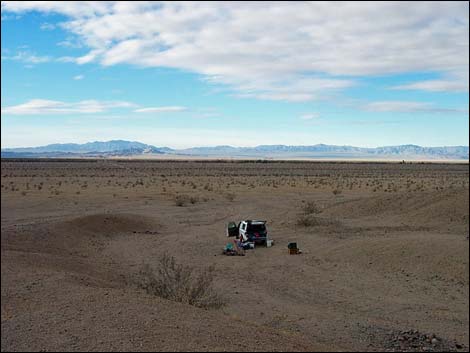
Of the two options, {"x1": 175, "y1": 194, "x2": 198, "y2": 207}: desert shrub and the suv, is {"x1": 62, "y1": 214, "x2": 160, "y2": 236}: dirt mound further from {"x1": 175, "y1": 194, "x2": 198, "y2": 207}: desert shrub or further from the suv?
{"x1": 175, "y1": 194, "x2": 198, "y2": 207}: desert shrub

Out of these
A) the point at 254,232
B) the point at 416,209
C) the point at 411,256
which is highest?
the point at 416,209

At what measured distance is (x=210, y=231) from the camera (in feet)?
90.5

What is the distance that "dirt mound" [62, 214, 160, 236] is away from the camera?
2430 cm

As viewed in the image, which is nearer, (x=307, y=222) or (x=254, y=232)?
(x=254, y=232)

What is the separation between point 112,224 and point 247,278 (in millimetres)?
10963

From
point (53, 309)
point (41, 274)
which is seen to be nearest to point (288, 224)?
point (41, 274)

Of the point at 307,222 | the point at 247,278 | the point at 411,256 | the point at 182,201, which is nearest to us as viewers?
the point at 247,278

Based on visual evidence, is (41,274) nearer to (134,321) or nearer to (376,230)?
(134,321)

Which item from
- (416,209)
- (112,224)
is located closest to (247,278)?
(112,224)

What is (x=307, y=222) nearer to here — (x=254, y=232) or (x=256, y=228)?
(x=256, y=228)

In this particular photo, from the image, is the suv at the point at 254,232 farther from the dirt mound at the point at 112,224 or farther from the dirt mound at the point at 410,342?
the dirt mound at the point at 410,342

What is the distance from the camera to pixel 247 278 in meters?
17.8

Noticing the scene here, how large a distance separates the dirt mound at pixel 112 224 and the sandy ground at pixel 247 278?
0.11 metres

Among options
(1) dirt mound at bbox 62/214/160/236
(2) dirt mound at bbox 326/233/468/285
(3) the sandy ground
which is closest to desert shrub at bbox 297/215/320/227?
(3) the sandy ground
